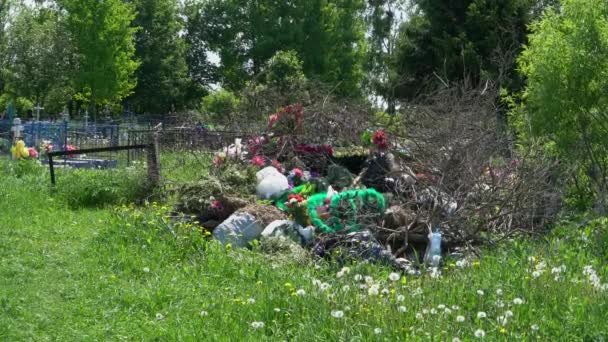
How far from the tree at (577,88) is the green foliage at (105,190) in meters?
5.95

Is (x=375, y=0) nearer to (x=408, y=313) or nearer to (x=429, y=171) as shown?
(x=429, y=171)

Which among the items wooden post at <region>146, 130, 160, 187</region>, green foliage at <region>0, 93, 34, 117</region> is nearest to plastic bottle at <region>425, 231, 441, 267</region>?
wooden post at <region>146, 130, 160, 187</region>

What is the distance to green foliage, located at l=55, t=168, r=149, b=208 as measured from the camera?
10.9 m

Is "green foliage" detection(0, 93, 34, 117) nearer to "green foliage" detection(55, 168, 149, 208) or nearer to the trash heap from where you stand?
"green foliage" detection(55, 168, 149, 208)

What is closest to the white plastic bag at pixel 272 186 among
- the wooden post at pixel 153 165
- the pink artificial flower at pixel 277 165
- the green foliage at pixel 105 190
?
the pink artificial flower at pixel 277 165

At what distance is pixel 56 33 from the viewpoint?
115 feet

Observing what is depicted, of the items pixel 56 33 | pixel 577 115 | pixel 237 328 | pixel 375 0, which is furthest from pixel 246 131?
pixel 375 0

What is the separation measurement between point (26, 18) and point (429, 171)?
118 ft

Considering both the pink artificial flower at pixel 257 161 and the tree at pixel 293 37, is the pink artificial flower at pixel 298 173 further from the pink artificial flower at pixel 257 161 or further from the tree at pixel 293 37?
the tree at pixel 293 37

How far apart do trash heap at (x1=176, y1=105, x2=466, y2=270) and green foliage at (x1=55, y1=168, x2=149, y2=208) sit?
1393 millimetres

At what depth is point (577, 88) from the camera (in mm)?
9516

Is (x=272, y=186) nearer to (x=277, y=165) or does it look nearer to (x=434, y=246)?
(x=277, y=165)

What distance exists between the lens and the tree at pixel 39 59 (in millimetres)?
34969

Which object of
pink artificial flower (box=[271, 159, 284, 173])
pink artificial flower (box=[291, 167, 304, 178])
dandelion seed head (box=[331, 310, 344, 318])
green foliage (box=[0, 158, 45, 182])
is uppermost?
pink artificial flower (box=[271, 159, 284, 173])
